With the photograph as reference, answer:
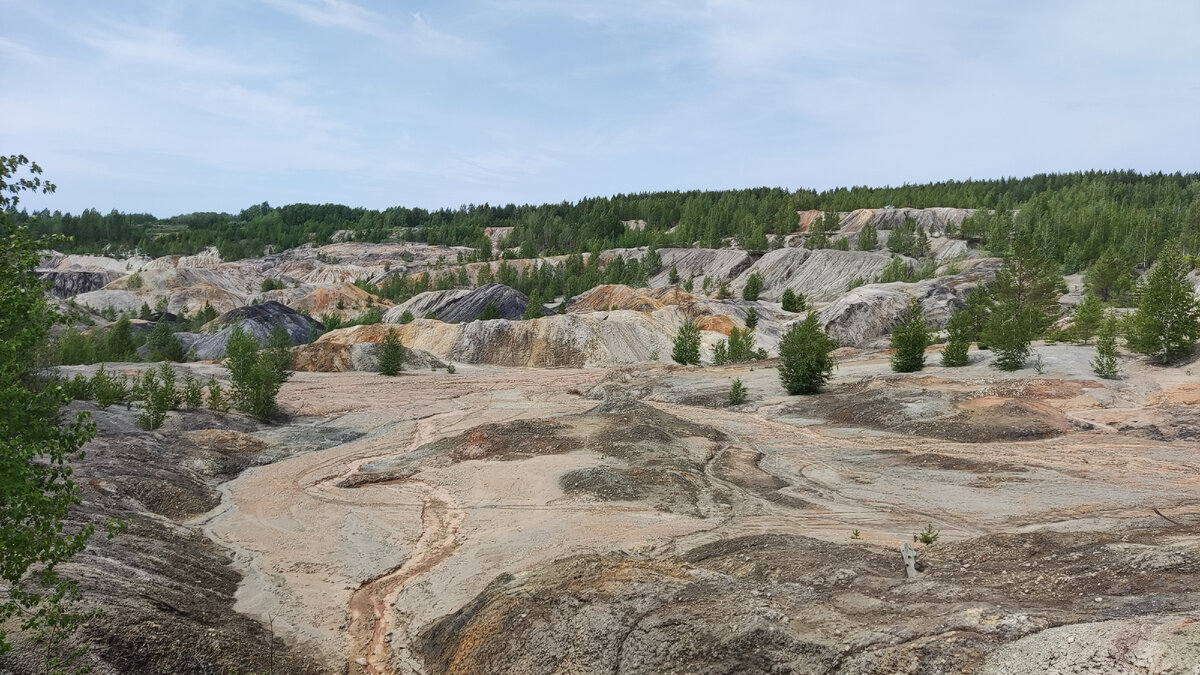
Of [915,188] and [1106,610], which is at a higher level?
[915,188]

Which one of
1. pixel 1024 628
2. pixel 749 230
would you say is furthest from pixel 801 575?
pixel 749 230

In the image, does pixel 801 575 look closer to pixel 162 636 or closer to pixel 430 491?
pixel 162 636

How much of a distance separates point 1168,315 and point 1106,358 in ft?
11.3

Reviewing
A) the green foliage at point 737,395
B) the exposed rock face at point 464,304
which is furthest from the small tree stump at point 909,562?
the exposed rock face at point 464,304

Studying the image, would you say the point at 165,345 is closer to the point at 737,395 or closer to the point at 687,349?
the point at 687,349

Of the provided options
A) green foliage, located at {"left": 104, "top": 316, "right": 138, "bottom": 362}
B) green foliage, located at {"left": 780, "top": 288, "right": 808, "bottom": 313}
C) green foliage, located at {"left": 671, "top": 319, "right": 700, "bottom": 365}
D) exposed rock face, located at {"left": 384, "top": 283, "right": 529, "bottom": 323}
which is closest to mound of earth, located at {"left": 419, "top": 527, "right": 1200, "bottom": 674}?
green foliage, located at {"left": 671, "top": 319, "right": 700, "bottom": 365}

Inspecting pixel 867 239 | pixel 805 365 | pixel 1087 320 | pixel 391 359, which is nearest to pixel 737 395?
pixel 805 365

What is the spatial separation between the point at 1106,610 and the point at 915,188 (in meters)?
165

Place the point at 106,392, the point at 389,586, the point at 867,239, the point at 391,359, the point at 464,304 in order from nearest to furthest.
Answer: the point at 389,586 → the point at 106,392 → the point at 391,359 → the point at 464,304 → the point at 867,239

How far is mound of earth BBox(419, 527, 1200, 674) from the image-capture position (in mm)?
7562

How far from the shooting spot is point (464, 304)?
3430 inches

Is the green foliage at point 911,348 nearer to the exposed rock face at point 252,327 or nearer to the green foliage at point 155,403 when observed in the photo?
the green foliage at point 155,403

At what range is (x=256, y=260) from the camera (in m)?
154

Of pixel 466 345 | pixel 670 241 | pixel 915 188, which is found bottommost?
pixel 466 345
